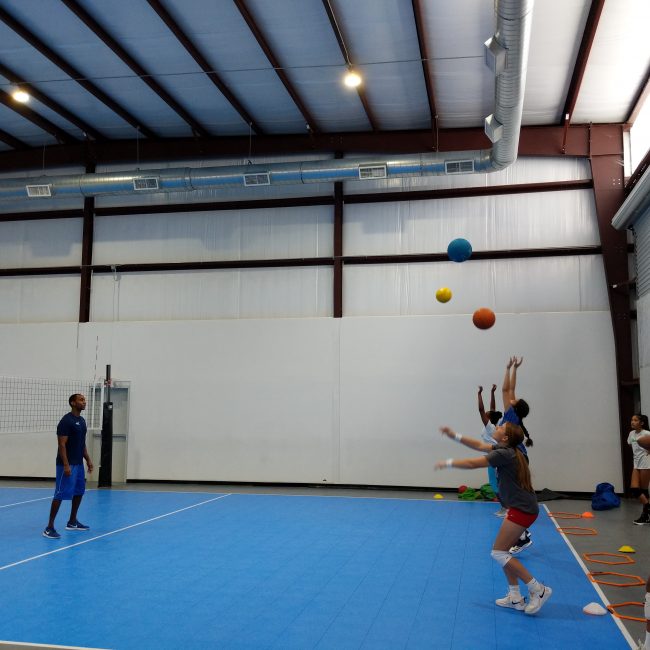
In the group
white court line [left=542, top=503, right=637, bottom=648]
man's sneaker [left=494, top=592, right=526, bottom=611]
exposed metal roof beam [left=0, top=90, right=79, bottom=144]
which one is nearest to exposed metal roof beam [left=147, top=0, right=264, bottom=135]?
exposed metal roof beam [left=0, top=90, right=79, bottom=144]

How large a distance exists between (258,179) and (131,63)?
3.57 m

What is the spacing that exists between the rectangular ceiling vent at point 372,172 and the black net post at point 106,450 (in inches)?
294

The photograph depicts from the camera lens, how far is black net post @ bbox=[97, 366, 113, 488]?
48.9 feet

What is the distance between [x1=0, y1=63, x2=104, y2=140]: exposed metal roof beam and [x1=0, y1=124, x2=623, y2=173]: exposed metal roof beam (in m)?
0.52

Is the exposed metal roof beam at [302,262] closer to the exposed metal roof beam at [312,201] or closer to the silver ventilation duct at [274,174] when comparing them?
the exposed metal roof beam at [312,201]

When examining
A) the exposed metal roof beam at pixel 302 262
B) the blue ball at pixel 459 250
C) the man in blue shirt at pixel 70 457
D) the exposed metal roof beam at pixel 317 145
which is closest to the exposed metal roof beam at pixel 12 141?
the exposed metal roof beam at pixel 317 145

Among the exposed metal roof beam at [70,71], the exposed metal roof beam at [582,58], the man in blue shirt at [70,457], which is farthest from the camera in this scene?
the exposed metal roof beam at [70,71]

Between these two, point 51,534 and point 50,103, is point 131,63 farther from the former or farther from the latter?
point 51,534

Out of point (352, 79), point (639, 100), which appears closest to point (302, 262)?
point (352, 79)

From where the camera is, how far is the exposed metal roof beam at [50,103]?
515 inches

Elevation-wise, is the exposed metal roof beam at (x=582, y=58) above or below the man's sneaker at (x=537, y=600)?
above

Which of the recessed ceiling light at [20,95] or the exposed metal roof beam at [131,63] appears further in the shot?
the recessed ceiling light at [20,95]

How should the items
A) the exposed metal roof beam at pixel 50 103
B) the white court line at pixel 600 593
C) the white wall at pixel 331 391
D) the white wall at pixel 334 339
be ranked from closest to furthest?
the white court line at pixel 600 593
the exposed metal roof beam at pixel 50 103
the white wall at pixel 331 391
the white wall at pixel 334 339

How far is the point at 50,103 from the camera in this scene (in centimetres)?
1441
